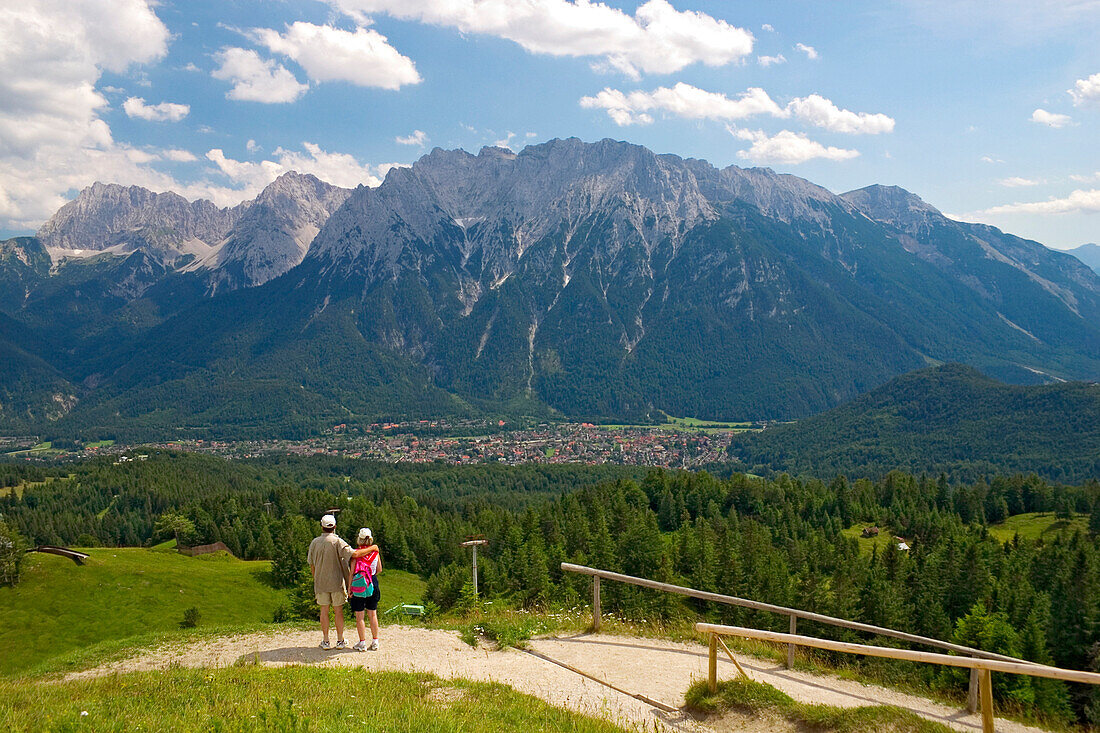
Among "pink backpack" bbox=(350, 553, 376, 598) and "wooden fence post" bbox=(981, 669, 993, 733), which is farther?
"pink backpack" bbox=(350, 553, 376, 598)

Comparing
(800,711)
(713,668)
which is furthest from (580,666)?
(800,711)

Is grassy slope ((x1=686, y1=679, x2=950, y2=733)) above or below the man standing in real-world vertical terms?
below

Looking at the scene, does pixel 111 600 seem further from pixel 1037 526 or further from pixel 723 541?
pixel 1037 526

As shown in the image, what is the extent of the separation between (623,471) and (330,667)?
576ft

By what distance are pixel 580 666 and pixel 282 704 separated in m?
7.62

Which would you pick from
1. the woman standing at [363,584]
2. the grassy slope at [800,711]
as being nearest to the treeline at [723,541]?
the grassy slope at [800,711]

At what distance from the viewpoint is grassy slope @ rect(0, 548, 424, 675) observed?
4825cm

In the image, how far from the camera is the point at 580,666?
17.0 m

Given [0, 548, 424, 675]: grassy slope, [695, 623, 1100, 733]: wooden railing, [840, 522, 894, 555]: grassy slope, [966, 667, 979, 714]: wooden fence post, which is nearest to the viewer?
[695, 623, 1100, 733]: wooden railing

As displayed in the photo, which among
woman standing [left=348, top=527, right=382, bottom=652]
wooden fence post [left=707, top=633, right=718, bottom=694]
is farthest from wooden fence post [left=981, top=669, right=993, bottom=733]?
woman standing [left=348, top=527, right=382, bottom=652]

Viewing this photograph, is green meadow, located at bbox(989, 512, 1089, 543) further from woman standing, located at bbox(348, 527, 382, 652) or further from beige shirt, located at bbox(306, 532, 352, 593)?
beige shirt, located at bbox(306, 532, 352, 593)

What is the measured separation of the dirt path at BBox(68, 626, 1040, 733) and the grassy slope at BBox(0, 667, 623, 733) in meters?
1.31

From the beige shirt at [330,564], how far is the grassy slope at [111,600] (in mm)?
39340

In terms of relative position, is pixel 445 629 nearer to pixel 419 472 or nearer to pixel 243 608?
pixel 243 608
